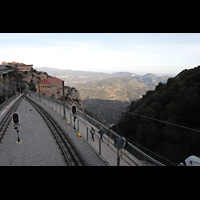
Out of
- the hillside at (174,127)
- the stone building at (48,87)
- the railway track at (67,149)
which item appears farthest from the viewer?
the stone building at (48,87)

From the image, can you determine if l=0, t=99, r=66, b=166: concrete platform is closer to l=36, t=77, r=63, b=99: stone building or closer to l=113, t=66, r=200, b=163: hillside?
l=113, t=66, r=200, b=163: hillside

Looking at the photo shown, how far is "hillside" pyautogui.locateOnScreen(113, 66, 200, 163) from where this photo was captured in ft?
99.7

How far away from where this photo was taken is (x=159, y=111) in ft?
129

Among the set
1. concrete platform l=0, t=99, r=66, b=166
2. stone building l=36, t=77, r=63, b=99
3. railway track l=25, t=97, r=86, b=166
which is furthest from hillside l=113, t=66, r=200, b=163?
stone building l=36, t=77, r=63, b=99

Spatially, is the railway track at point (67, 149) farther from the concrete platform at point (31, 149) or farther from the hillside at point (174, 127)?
the hillside at point (174, 127)

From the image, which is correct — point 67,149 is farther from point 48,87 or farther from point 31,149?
point 48,87

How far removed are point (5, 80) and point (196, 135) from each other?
68805mm

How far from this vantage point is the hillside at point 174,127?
30391 mm

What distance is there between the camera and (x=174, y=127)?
3241 centimetres

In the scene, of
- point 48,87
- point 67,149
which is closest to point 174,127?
point 67,149

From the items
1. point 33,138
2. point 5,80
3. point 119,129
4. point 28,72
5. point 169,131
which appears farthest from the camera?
point 28,72

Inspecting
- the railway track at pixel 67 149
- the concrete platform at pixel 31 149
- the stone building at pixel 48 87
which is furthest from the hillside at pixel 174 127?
the stone building at pixel 48 87

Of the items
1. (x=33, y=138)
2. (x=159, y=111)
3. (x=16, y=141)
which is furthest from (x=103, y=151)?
(x=159, y=111)

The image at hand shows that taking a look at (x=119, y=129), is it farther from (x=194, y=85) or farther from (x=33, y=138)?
(x=33, y=138)
